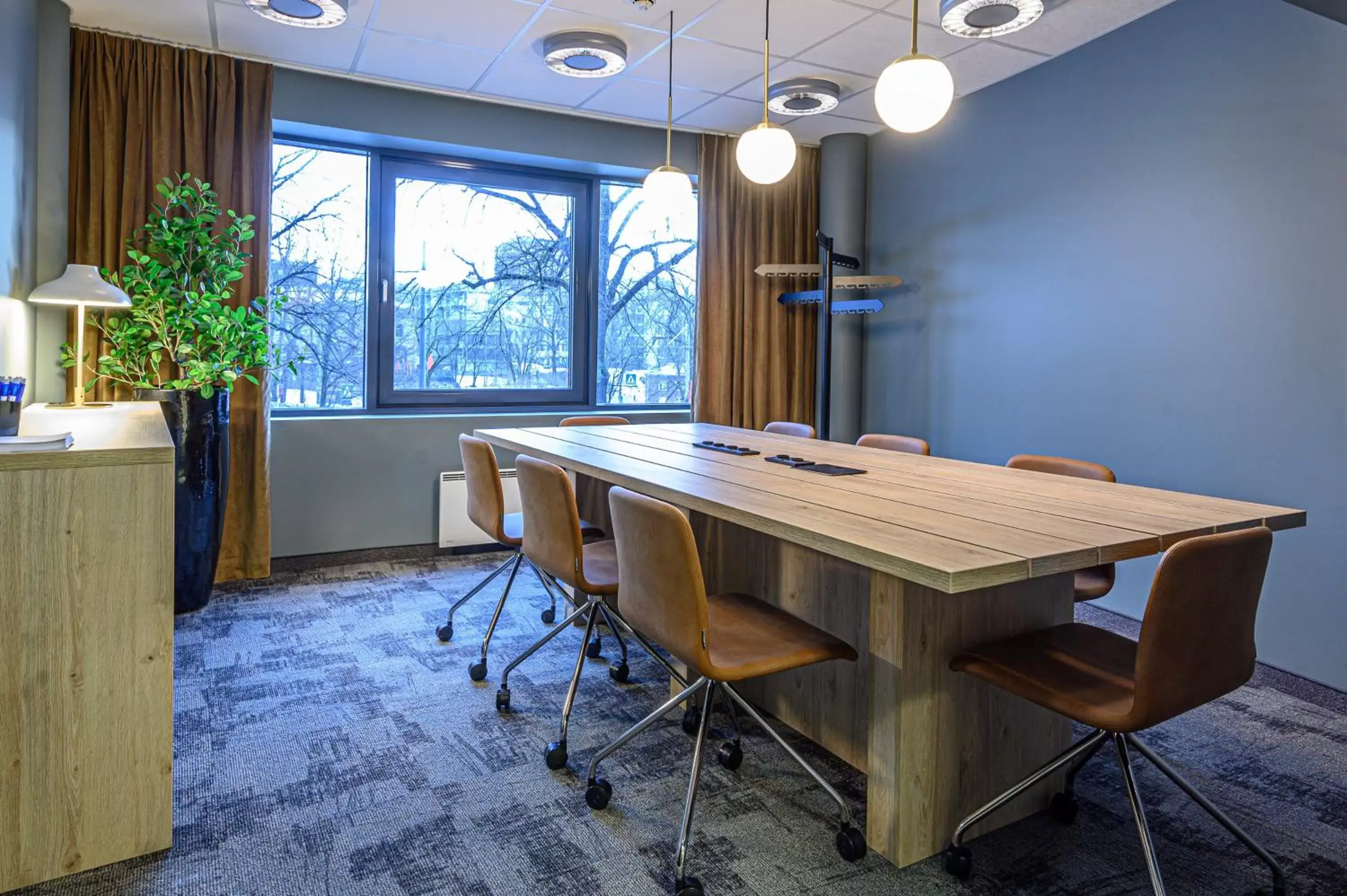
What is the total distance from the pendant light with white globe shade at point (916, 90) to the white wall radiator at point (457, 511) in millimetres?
3098

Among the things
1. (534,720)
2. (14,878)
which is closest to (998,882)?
(534,720)

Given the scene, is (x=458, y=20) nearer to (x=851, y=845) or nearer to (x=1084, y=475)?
(x=1084, y=475)

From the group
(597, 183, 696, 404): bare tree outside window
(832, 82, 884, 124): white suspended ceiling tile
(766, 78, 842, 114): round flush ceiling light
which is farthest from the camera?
(597, 183, 696, 404): bare tree outside window

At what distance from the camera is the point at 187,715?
2.62 m

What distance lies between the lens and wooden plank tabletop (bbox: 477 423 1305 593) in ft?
4.92

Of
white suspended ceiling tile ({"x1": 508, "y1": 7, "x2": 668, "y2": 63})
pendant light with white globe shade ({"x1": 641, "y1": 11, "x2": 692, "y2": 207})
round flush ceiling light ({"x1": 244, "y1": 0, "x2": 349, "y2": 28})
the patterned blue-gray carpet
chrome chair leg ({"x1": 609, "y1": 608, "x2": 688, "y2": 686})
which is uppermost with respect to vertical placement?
white suspended ceiling tile ({"x1": 508, "y1": 7, "x2": 668, "y2": 63})

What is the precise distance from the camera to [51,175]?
3.64 metres

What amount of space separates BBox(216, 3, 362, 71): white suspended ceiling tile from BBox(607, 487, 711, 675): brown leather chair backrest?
311 centimetres

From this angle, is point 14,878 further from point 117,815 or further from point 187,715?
point 187,715

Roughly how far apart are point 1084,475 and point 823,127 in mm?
3336

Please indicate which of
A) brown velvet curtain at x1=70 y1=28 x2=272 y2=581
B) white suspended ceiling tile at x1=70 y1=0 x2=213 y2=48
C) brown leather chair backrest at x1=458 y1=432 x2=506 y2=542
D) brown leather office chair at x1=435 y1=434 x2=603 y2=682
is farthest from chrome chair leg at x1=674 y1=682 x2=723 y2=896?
white suspended ceiling tile at x1=70 y1=0 x2=213 y2=48

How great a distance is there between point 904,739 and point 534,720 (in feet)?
4.17

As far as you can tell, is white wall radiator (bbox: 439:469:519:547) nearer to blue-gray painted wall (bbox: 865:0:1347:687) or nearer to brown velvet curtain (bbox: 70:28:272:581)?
brown velvet curtain (bbox: 70:28:272:581)

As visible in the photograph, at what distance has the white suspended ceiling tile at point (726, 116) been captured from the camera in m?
4.83
